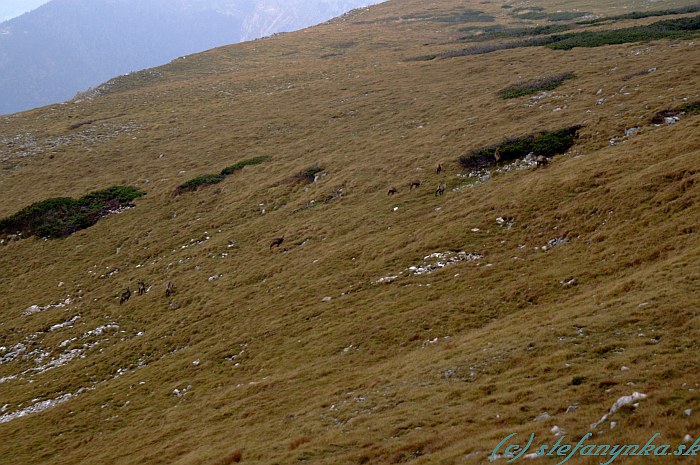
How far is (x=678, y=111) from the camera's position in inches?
1503

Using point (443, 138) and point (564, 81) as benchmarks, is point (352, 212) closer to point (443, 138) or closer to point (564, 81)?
point (443, 138)

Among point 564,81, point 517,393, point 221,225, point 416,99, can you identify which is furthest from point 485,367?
point 416,99

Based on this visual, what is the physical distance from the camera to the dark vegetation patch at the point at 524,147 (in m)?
39.9

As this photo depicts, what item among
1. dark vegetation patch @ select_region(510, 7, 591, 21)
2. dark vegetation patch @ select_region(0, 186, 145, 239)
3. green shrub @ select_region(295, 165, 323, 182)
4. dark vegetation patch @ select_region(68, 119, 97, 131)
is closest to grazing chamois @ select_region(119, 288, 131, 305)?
dark vegetation patch @ select_region(0, 186, 145, 239)

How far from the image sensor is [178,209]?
5219 cm

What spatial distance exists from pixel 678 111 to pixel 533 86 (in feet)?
70.6

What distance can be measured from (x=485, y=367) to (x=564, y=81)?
48.0 metres

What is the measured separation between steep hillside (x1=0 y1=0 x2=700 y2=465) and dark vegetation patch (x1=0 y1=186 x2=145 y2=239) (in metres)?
0.75

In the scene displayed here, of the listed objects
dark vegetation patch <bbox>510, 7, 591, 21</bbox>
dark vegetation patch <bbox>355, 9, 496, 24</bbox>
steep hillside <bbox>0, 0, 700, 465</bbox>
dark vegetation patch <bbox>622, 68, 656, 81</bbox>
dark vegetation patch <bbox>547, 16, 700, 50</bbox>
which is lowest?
steep hillside <bbox>0, 0, 700, 465</bbox>

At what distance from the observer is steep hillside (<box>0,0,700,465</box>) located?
619 inches

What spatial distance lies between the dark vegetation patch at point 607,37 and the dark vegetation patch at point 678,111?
29.7 meters

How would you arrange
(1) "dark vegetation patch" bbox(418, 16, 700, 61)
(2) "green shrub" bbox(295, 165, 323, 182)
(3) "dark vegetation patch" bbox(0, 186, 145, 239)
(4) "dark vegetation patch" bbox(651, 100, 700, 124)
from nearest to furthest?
(4) "dark vegetation patch" bbox(651, 100, 700, 124)
(2) "green shrub" bbox(295, 165, 323, 182)
(3) "dark vegetation patch" bbox(0, 186, 145, 239)
(1) "dark vegetation patch" bbox(418, 16, 700, 61)

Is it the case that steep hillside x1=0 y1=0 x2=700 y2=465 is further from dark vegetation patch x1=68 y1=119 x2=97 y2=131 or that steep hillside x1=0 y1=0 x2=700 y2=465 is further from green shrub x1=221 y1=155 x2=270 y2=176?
dark vegetation patch x1=68 y1=119 x2=97 y2=131

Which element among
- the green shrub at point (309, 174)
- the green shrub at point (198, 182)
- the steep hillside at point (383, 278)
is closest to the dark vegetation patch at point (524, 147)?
the steep hillside at point (383, 278)
